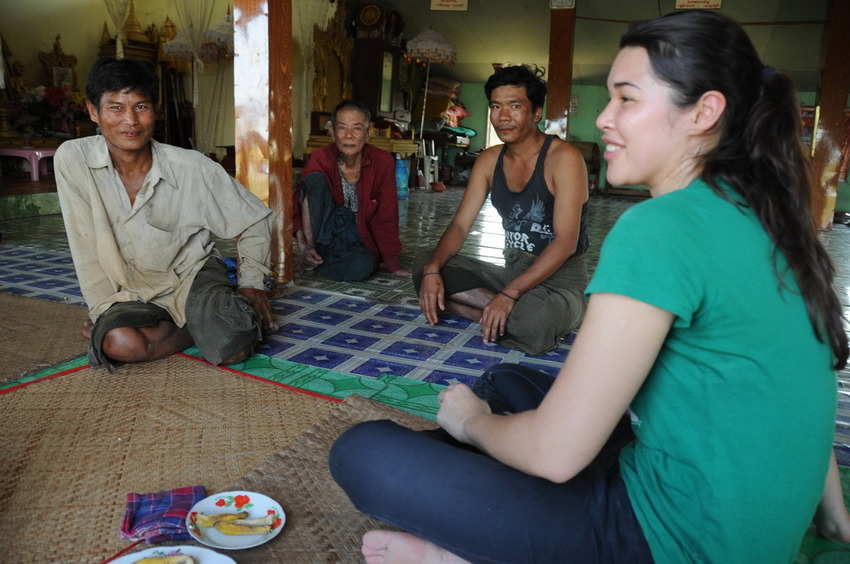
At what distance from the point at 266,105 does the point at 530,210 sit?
1539 millimetres

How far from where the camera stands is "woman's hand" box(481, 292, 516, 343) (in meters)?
2.71

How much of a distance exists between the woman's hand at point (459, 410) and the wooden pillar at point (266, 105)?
2.49 metres

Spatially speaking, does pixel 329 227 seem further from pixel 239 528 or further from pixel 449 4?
pixel 449 4

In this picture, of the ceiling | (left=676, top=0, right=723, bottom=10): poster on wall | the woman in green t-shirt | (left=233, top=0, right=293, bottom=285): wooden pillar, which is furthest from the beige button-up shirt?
the ceiling

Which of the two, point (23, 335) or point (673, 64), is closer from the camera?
point (673, 64)

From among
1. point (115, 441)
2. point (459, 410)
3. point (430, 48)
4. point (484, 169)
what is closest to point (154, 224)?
point (115, 441)

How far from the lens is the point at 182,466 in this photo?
Answer: 1.69 m

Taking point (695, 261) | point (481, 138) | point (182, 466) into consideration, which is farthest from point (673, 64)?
point (481, 138)

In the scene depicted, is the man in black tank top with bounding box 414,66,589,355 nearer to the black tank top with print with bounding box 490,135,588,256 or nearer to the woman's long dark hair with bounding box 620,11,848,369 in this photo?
the black tank top with print with bounding box 490,135,588,256

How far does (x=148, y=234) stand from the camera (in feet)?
8.08

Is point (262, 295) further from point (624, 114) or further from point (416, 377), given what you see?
point (624, 114)

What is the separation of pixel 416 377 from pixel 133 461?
103 cm

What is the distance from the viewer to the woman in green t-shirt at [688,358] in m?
0.85

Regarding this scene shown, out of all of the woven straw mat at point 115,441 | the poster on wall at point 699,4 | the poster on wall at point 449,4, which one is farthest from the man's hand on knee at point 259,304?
the poster on wall at point 699,4
